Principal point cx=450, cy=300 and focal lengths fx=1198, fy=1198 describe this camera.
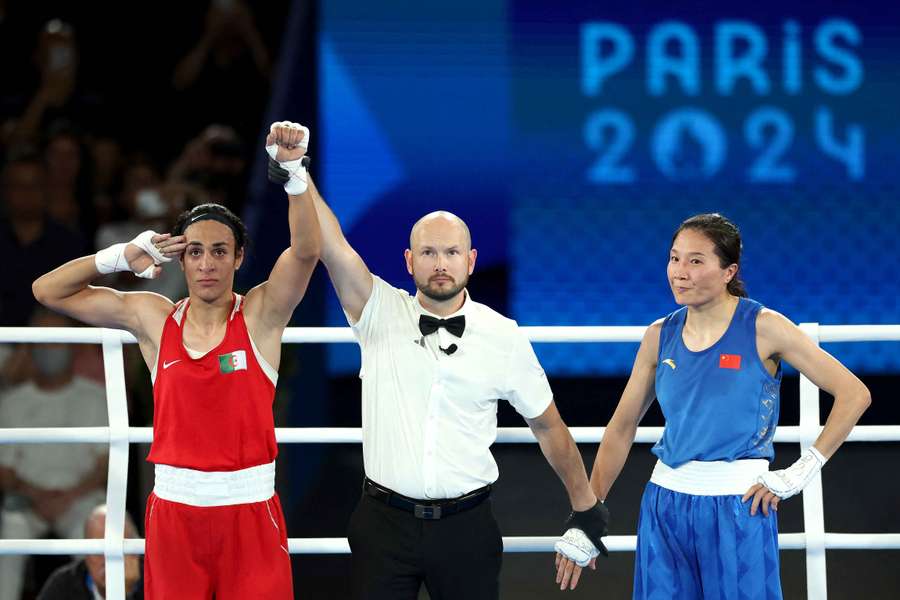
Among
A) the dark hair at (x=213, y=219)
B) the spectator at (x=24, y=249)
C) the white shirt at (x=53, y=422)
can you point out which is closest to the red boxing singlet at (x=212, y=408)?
the dark hair at (x=213, y=219)

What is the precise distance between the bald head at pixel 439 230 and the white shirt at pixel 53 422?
2249 millimetres

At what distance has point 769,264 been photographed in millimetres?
7273

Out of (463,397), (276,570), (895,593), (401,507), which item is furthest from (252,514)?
(895,593)

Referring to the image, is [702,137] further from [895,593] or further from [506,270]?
[895,593]

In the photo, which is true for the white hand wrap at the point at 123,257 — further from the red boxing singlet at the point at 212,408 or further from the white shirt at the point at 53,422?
the white shirt at the point at 53,422

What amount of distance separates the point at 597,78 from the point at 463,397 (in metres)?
4.69

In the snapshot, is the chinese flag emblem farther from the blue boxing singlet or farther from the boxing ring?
the boxing ring

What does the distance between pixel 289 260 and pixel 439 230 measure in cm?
37

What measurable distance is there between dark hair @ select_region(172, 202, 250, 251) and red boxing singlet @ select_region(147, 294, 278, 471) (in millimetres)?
252

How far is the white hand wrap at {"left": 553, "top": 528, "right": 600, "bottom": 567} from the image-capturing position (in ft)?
9.82

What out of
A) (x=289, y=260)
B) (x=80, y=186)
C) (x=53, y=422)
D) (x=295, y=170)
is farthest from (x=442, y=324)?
(x=80, y=186)

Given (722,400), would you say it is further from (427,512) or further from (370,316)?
(370,316)

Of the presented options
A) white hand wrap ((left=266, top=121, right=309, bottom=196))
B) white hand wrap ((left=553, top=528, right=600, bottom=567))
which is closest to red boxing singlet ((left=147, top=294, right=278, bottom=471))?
white hand wrap ((left=266, top=121, right=309, bottom=196))

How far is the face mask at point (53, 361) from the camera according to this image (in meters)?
4.67
